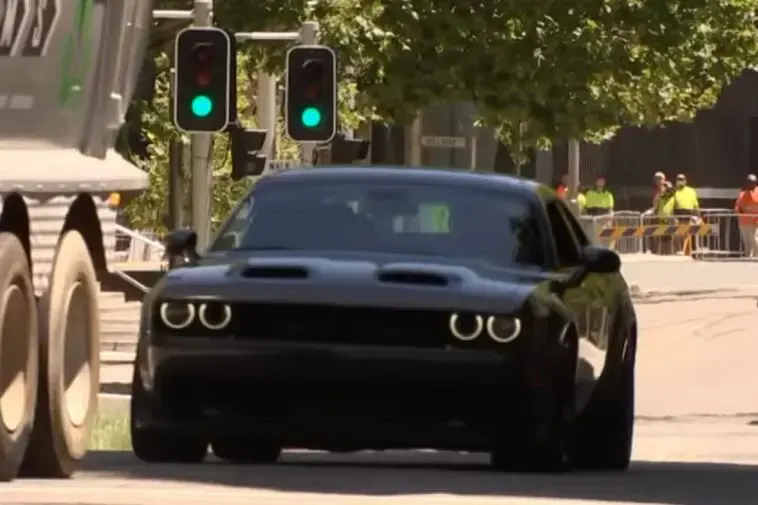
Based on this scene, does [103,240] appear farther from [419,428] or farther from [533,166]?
[533,166]

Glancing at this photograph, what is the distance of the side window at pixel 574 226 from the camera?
1346 cm

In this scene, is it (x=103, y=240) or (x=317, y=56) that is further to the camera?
(x=317, y=56)

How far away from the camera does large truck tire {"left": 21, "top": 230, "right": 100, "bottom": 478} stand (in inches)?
428

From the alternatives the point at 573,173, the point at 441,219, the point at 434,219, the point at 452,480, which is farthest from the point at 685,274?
the point at 452,480

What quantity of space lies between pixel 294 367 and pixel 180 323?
55cm

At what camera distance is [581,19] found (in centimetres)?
3206

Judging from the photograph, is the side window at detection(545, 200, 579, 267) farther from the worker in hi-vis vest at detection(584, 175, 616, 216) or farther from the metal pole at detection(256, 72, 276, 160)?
the worker in hi-vis vest at detection(584, 175, 616, 216)

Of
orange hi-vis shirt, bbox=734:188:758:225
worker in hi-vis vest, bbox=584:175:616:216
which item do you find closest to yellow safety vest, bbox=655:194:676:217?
orange hi-vis shirt, bbox=734:188:758:225

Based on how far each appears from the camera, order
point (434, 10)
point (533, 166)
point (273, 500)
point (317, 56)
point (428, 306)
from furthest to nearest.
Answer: point (533, 166)
point (434, 10)
point (317, 56)
point (428, 306)
point (273, 500)

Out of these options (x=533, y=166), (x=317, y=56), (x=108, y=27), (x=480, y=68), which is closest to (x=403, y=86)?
(x=480, y=68)

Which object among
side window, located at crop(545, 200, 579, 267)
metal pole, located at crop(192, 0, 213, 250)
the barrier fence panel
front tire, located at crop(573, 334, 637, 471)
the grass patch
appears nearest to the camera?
side window, located at crop(545, 200, 579, 267)

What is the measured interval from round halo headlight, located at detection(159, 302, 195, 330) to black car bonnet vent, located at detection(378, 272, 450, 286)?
82 centimetres

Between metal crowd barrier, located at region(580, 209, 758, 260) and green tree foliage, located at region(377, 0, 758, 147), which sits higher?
green tree foliage, located at region(377, 0, 758, 147)

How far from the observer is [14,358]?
10.5 metres
